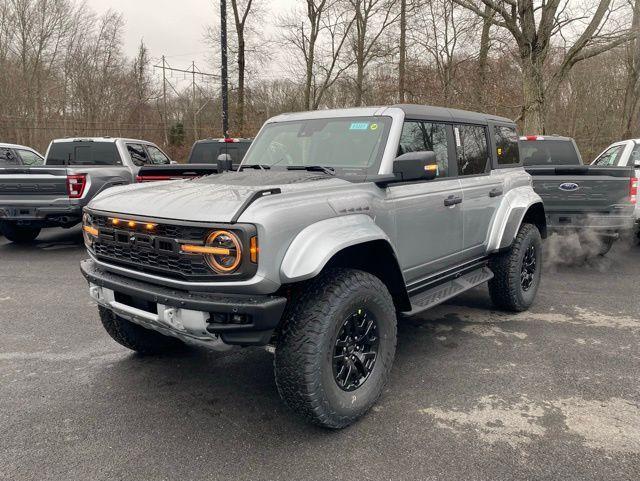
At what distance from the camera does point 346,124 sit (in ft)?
12.8

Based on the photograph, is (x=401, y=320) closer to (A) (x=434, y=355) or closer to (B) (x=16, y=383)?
(A) (x=434, y=355)

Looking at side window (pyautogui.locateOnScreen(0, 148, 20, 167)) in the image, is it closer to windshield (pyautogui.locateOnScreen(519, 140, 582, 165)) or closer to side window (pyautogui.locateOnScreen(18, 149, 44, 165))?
side window (pyautogui.locateOnScreen(18, 149, 44, 165))

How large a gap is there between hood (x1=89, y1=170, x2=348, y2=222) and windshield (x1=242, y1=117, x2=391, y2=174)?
280 millimetres

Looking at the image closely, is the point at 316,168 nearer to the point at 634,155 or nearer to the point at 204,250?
the point at 204,250

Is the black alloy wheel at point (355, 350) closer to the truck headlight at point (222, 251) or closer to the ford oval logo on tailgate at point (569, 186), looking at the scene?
the truck headlight at point (222, 251)

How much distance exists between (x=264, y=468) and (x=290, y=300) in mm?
896

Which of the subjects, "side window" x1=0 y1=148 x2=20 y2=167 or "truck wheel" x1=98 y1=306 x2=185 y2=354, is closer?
"truck wheel" x1=98 y1=306 x2=185 y2=354

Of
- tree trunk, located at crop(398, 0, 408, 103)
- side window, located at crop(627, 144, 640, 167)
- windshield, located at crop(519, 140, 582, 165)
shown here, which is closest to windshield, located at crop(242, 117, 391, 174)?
windshield, located at crop(519, 140, 582, 165)

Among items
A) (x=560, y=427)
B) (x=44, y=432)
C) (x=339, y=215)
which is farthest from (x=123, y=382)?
(x=560, y=427)

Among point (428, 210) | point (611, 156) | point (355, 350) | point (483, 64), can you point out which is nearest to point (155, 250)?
point (355, 350)

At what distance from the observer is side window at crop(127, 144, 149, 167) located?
9.59m

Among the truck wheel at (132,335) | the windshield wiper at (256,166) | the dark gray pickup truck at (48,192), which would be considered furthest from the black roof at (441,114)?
the dark gray pickup truck at (48,192)

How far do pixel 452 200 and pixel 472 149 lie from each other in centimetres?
81

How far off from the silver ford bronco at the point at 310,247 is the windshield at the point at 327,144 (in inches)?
0.4
